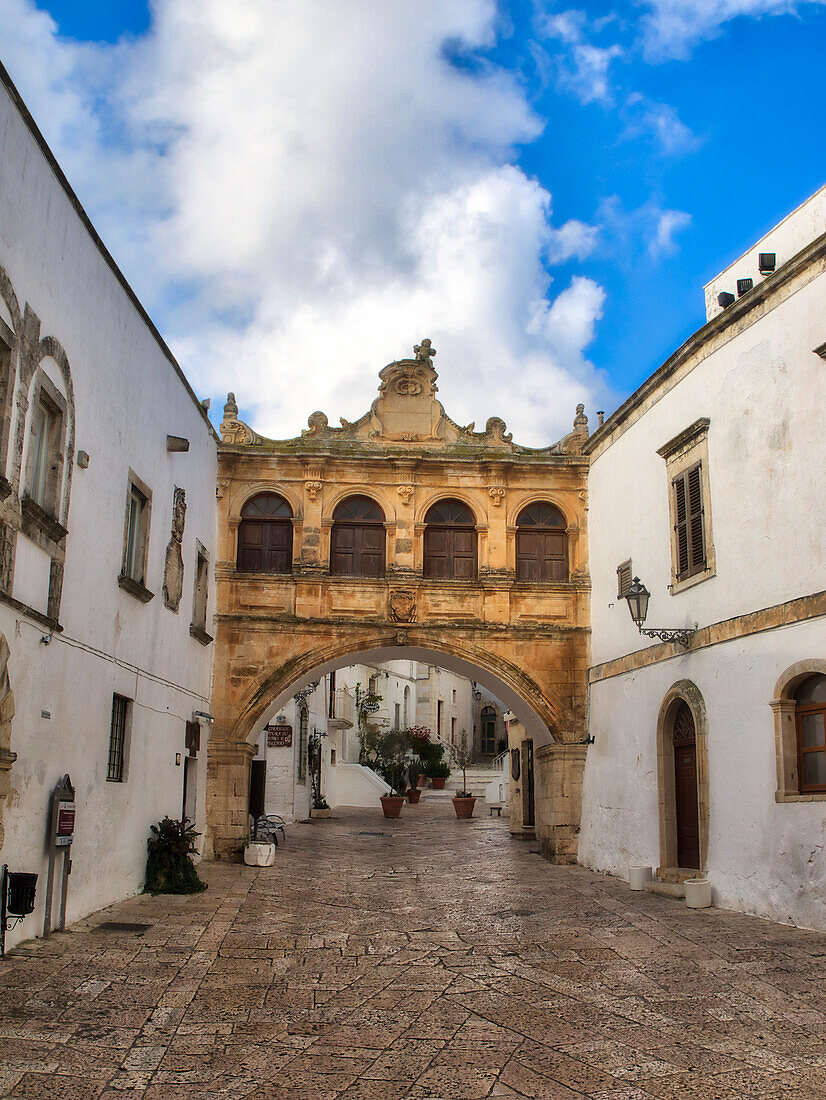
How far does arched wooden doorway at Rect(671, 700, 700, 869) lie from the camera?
11758 millimetres

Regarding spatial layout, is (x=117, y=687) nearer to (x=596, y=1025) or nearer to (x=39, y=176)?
(x=39, y=176)

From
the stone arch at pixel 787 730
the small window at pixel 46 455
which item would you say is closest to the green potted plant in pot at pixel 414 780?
the stone arch at pixel 787 730

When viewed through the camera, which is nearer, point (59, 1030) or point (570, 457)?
point (59, 1030)

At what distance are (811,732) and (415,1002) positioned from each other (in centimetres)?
475

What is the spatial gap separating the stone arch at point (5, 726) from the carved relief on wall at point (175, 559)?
505 cm

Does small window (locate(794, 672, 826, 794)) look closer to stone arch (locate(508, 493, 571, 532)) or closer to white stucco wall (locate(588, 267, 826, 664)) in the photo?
white stucco wall (locate(588, 267, 826, 664))

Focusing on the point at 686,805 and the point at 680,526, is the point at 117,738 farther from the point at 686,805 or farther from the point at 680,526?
the point at 680,526

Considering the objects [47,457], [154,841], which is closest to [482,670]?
[154,841]

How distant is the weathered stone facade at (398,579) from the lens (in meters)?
15.2

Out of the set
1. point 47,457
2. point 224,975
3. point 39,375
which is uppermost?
point 39,375

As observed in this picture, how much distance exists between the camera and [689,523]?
469 inches

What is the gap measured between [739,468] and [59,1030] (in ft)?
27.0

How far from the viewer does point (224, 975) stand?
752 centimetres

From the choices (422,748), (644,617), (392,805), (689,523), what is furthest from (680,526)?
(422,748)
